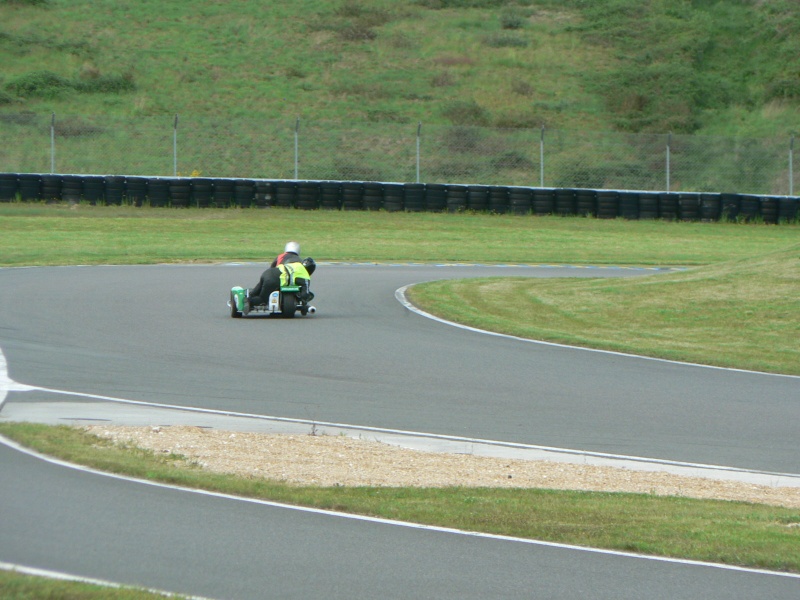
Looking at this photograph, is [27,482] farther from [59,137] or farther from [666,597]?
[59,137]

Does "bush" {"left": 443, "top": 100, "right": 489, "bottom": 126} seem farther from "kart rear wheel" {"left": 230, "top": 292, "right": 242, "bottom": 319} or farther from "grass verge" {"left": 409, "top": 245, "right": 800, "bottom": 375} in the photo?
"kart rear wheel" {"left": 230, "top": 292, "right": 242, "bottom": 319}

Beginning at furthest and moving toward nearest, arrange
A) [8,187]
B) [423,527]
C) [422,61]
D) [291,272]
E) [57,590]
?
[422,61], [8,187], [291,272], [423,527], [57,590]

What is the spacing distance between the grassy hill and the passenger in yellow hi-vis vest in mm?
33432

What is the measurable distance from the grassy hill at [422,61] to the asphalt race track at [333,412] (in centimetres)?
3021

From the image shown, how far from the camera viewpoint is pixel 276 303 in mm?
16859

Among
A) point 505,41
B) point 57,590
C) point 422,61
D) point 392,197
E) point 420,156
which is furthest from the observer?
point 505,41

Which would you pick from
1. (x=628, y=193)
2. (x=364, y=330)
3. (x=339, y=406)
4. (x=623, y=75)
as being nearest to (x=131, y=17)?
(x=623, y=75)

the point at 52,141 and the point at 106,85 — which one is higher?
the point at 106,85

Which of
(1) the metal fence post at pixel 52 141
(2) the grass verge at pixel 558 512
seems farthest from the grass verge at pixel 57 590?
(1) the metal fence post at pixel 52 141

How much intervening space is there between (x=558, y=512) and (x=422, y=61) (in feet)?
167

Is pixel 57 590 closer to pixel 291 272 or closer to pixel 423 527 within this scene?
pixel 423 527

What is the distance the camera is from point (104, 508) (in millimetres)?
6797

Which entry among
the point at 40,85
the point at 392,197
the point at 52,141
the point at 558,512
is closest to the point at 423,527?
the point at 558,512

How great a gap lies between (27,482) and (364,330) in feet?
28.5
